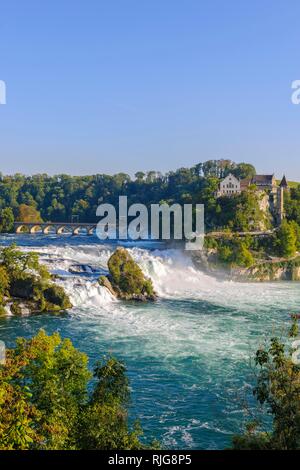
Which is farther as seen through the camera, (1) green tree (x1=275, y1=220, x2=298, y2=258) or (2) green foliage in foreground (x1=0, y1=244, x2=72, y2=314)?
(1) green tree (x1=275, y1=220, x2=298, y2=258)

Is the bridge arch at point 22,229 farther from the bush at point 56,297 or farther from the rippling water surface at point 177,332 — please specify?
the bush at point 56,297

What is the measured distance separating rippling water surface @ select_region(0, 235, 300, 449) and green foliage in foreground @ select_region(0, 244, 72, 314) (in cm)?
137

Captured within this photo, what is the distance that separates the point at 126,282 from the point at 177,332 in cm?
1003

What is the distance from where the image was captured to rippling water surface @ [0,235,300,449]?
695 inches

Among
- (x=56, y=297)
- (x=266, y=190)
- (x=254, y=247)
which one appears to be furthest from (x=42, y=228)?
(x=56, y=297)

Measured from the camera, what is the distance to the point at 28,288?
32531mm

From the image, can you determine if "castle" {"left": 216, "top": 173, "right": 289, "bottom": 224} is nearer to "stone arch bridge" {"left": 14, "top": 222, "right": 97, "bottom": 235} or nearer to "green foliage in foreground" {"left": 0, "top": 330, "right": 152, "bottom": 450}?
"stone arch bridge" {"left": 14, "top": 222, "right": 97, "bottom": 235}

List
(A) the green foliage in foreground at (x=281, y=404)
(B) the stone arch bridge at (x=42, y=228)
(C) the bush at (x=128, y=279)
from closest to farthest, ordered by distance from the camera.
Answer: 1. (A) the green foliage in foreground at (x=281, y=404)
2. (C) the bush at (x=128, y=279)
3. (B) the stone arch bridge at (x=42, y=228)

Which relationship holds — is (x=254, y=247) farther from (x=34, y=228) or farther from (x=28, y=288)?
(x=34, y=228)

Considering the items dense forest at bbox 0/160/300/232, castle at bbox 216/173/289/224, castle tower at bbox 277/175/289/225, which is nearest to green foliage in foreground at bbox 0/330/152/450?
castle at bbox 216/173/289/224

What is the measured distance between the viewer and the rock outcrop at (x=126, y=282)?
36.5 meters

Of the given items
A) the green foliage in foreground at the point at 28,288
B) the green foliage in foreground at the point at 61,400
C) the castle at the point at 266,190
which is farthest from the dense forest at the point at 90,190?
the green foliage in foreground at the point at 61,400

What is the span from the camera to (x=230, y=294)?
1571 inches

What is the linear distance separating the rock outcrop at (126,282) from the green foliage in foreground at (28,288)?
14.7 feet
